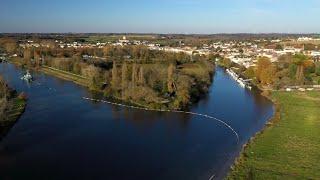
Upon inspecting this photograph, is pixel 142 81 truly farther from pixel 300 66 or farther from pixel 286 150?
pixel 300 66

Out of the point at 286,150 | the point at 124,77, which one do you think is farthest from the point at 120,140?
the point at 124,77

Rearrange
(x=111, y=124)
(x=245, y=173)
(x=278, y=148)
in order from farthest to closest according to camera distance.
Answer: (x=111, y=124) < (x=278, y=148) < (x=245, y=173)

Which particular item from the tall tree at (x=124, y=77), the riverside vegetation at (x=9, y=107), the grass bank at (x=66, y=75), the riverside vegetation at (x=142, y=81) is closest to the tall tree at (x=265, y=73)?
the riverside vegetation at (x=142, y=81)

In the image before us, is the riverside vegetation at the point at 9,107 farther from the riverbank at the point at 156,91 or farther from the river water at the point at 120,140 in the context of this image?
the riverbank at the point at 156,91

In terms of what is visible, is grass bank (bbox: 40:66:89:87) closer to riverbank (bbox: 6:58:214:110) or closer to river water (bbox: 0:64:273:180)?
riverbank (bbox: 6:58:214:110)

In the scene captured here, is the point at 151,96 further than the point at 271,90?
No

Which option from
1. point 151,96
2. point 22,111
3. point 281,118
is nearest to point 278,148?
point 281,118

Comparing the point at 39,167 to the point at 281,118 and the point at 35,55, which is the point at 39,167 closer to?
the point at 281,118
